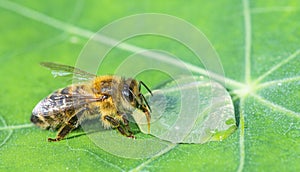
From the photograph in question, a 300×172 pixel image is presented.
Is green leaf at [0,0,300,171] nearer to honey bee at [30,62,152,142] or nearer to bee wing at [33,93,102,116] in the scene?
honey bee at [30,62,152,142]

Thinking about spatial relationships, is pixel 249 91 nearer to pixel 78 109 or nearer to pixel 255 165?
pixel 255 165

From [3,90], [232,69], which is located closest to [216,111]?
[232,69]

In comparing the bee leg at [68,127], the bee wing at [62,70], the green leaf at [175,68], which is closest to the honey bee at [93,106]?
the bee leg at [68,127]

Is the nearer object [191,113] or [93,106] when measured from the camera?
[191,113]

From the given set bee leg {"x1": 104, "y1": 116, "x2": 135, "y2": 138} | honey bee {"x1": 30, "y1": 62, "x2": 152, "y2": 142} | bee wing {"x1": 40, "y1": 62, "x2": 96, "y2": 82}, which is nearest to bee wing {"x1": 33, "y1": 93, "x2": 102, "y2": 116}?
honey bee {"x1": 30, "y1": 62, "x2": 152, "y2": 142}

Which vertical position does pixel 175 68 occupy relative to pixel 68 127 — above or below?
above

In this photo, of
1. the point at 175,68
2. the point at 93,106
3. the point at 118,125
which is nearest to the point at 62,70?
the point at 93,106

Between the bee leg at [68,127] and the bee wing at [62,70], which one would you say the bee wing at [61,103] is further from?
the bee wing at [62,70]

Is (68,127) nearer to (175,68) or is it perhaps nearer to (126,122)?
(126,122)
